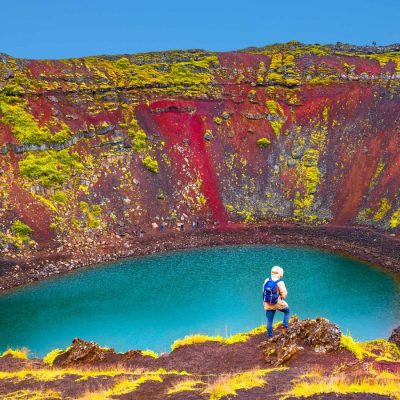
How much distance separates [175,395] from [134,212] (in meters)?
46.2

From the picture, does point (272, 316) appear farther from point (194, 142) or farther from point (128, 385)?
point (194, 142)

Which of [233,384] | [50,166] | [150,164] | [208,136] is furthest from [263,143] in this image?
[233,384]

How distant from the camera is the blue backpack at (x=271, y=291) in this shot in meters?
17.2

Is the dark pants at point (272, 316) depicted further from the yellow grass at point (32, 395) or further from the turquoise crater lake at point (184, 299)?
the turquoise crater lake at point (184, 299)

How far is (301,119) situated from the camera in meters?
71.1

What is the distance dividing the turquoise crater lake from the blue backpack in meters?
16.5

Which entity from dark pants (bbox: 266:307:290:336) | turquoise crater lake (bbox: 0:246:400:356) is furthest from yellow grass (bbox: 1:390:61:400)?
turquoise crater lake (bbox: 0:246:400:356)

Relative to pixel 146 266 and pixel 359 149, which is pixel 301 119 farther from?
pixel 146 266

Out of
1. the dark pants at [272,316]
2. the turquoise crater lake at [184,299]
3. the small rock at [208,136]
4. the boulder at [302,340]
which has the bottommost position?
the boulder at [302,340]

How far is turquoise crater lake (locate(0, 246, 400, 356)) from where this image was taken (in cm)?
3528

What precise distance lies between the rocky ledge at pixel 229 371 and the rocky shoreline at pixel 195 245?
83.8 ft

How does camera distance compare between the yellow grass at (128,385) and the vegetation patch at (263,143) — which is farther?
the vegetation patch at (263,143)

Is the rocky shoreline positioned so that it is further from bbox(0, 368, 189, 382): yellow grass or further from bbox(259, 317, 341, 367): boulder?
bbox(259, 317, 341, 367): boulder

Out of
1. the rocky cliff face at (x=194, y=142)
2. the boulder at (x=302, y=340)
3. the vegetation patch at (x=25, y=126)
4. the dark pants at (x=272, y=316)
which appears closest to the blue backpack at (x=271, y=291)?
the dark pants at (x=272, y=316)
